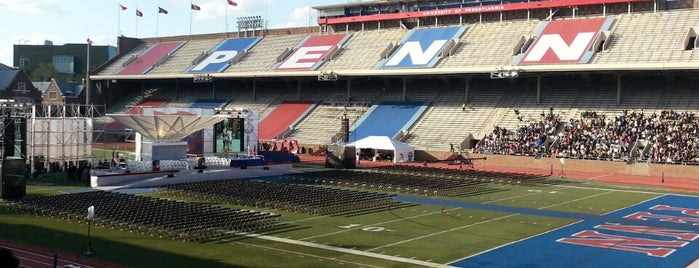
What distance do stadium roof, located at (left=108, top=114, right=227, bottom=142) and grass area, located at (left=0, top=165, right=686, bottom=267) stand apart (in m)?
12.2

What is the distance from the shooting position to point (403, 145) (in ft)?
190

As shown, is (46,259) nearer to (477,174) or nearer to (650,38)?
(477,174)

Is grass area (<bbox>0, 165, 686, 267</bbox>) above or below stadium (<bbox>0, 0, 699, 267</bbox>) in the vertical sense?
below

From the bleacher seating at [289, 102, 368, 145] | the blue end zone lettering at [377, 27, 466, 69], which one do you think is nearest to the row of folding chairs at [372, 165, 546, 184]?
the bleacher seating at [289, 102, 368, 145]

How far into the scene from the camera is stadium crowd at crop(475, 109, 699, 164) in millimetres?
50031

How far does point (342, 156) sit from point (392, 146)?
25.5 feet

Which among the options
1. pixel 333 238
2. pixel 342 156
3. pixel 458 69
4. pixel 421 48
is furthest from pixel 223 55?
pixel 333 238

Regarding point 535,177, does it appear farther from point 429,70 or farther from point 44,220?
point 44,220

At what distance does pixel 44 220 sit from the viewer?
25.2m

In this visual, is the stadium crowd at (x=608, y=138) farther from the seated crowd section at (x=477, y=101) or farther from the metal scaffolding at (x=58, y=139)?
the metal scaffolding at (x=58, y=139)

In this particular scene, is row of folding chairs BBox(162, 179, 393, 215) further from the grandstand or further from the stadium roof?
the grandstand

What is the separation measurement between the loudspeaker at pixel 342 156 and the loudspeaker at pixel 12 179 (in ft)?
78.6

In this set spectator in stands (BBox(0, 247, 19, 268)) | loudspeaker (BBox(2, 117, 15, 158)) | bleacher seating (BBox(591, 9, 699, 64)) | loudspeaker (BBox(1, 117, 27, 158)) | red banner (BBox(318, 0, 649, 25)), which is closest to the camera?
spectator in stands (BBox(0, 247, 19, 268))

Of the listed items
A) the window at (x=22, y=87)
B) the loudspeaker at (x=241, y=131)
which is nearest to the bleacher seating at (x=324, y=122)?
the loudspeaker at (x=241, y=131)
